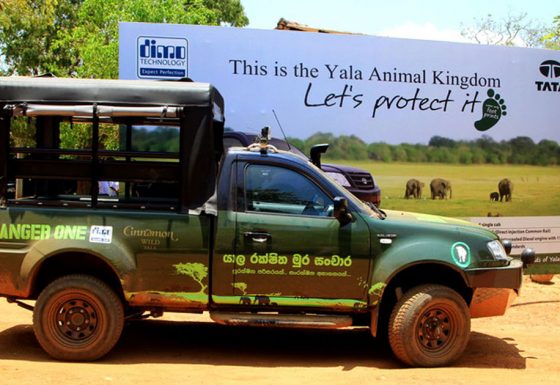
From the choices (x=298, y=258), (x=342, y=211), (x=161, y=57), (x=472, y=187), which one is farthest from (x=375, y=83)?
(x=298, y=258)

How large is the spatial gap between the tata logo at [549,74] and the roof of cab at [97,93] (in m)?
7.54

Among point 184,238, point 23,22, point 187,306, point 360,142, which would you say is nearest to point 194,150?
point 184,238

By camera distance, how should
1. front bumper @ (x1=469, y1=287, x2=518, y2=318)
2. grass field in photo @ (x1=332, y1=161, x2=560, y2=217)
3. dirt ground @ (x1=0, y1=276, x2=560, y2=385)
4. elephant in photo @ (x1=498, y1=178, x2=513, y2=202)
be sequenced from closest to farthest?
dirt ground @ (x1=0, y1=276, x2=560, y2=385)
front bumper @ (x1=469, y1=287, x2=518, y2=318)
grass field in photo @ (x1=332, y1=161, x2=560, y2=217)
elephant in photo @ (x1=498, y1=178, x2=513, y2=202)

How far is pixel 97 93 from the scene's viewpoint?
252 inches

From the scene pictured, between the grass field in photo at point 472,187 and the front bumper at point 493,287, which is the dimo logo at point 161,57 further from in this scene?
the front bumper at point 493,287

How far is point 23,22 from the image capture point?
1320cm

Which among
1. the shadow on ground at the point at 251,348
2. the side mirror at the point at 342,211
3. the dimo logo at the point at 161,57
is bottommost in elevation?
the shadow on ground at the point at 251,348

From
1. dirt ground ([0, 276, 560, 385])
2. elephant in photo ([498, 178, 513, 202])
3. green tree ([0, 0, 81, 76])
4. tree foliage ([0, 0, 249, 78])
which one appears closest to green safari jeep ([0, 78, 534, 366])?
dirt ground ([0, 276, 560, 385])

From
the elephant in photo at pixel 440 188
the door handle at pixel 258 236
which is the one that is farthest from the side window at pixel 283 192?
the elephant in photo at pixel 440 188

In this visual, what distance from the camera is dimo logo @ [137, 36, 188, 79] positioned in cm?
1029

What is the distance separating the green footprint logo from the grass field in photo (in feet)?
2.32

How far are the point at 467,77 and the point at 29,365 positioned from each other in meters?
8.18

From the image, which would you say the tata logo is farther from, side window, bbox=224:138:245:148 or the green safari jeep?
the green safari jeep

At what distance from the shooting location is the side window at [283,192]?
21.4 ft
